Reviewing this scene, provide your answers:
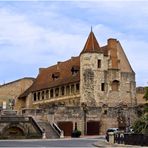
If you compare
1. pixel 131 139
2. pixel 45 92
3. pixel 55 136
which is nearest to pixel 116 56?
pixel 45 92

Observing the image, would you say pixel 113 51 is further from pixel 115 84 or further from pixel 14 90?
pixel 14 90

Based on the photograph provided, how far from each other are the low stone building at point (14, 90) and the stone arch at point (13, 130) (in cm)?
3627

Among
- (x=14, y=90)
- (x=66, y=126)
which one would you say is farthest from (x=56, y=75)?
(x=66, y=126)

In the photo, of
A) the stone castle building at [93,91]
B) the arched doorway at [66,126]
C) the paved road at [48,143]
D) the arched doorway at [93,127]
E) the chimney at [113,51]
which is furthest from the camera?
the chimney at [113,51]

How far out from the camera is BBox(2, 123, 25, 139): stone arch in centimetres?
7369

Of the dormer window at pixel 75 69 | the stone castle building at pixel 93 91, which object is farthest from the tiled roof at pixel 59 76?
the dormer window at pixel 75 69

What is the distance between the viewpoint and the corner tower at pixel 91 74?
89500mm

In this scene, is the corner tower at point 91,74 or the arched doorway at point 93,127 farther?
the corner tower at point 91,74

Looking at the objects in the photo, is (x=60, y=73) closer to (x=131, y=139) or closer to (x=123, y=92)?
(x=123, y=92)

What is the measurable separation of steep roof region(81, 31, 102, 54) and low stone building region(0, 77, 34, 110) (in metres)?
26.0

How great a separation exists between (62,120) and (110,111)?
8301 millimetres

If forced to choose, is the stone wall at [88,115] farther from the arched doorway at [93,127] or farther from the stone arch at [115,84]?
the stone arch at [115,84]

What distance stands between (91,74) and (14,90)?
28413mm

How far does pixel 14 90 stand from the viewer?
11319 centimetres
